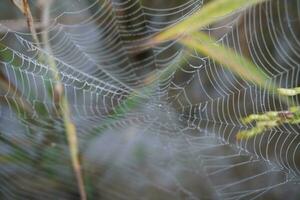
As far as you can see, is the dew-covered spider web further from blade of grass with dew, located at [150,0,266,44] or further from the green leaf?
blade of grass with dew, located at [150,0,266,44]

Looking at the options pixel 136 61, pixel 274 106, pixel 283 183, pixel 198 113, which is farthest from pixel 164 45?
pixel 283 183

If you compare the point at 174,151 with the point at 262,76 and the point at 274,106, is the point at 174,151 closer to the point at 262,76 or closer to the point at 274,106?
the point at 274,106

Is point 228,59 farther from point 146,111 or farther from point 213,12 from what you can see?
point 146,111

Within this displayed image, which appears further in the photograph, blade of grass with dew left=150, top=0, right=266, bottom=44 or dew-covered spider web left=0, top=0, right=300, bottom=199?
dew-covered spider web left=0, top=0, right=300, bottom=199

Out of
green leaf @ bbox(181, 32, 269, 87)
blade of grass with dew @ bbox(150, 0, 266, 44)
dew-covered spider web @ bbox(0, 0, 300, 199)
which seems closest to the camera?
blade of grass with dew @ bbox(150, 0, 266, 44)

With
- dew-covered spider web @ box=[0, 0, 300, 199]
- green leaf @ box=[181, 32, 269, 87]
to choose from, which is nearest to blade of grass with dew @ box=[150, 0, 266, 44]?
green leaf @ box=[181, 32, 269, 87]

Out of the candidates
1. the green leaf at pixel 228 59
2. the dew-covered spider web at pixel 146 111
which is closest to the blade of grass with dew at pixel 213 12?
the green leaf at pixel 228 59

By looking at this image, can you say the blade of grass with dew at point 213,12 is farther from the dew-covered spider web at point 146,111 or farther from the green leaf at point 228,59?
the dew-covered spider web at point 146,111

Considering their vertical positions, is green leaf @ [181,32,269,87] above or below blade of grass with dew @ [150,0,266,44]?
below
